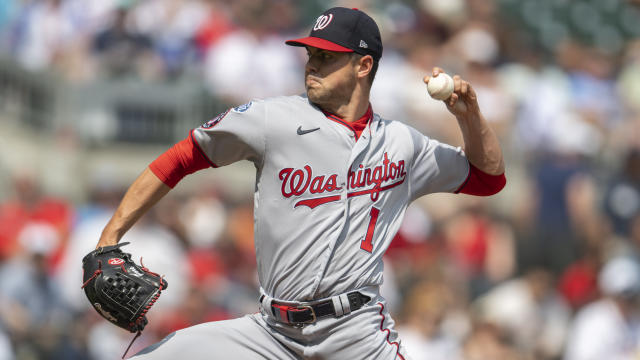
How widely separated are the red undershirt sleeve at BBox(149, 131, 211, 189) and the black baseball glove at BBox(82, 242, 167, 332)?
0.33 meters

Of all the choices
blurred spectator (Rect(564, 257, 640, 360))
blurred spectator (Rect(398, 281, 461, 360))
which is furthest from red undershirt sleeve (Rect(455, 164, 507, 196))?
blurred spectator (Rect(564, 257, 640, 360))

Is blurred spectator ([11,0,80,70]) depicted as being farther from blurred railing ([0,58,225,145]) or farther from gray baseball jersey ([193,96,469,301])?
gray baseball jersey ([193,96,469,301])

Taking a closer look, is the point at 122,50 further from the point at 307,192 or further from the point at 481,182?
the point at 307,192

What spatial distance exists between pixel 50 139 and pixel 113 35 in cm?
131

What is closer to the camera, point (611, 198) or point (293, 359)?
point (293, 359)

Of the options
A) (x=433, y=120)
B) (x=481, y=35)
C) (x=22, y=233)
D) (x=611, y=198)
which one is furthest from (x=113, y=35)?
(x=611, y=198)

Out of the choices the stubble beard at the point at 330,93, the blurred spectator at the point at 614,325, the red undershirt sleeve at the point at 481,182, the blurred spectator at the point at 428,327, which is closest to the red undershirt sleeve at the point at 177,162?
the stubble beard at the point at 330,93

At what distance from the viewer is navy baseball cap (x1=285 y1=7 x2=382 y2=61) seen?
3.79 metres

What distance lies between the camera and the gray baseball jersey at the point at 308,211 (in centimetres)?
373

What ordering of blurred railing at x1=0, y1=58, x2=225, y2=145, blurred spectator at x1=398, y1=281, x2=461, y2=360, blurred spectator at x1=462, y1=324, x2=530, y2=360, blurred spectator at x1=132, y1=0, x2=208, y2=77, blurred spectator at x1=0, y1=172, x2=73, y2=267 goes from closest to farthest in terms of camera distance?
1. blurred spectator at x1=462, y1=324, x2=530, y2=360
2. blurred spectator at x1=398, y1=281, x2=461, y2=360
3. blurred spectator at x1=0, y1=172, x2=73, y2=267
4. blurred railing at x1=0, y1=58, x2=225, y2=145
5. blurred spectator at x1=132, y1=0, x2=208, y2=77

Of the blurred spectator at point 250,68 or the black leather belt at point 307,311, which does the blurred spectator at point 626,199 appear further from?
the black leather belt at point 307,311

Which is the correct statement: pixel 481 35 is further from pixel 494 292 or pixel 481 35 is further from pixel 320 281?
pixel 320 281

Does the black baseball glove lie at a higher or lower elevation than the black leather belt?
higher

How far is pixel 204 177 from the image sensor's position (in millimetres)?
9875
